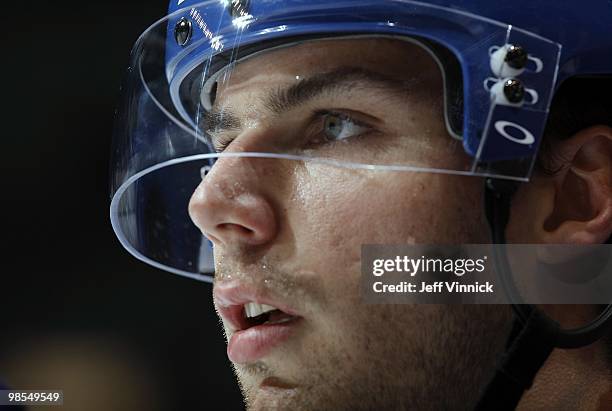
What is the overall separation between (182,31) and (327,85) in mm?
304

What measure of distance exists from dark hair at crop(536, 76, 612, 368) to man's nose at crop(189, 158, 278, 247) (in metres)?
0.43

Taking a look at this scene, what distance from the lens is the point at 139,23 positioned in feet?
5.84

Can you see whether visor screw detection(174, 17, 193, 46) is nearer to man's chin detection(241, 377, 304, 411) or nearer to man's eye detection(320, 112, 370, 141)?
man's eye detection(320, 112, 370, 141)

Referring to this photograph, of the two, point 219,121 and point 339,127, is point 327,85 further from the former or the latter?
point 219,121

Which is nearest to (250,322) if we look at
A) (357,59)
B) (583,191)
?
(357,59)

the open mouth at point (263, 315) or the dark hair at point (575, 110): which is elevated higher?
the dark hair at point (575, 110)

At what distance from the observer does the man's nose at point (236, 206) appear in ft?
4.24

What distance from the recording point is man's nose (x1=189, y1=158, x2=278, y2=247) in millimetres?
1293

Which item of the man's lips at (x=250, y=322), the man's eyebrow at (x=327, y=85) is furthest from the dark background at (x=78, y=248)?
the man's eyebrow at (x=327, y=85)

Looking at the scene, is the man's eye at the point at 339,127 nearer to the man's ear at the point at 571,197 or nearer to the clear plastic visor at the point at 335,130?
the clear plastic visor at the point at 335,130

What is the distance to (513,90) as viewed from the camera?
123 centimetres

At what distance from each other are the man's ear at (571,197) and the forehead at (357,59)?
238 mm

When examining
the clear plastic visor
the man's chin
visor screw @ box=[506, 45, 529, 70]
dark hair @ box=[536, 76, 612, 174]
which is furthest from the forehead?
A: the man's chin

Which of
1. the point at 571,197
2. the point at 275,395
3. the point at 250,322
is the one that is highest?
the point at 571,197
